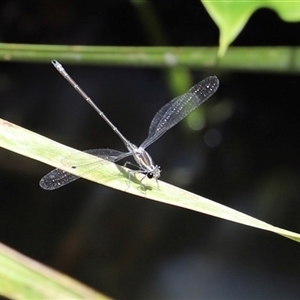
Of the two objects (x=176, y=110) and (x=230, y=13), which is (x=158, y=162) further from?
(x=230, y=13)

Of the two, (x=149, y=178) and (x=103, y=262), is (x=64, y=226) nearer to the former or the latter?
(x=103, y=262)

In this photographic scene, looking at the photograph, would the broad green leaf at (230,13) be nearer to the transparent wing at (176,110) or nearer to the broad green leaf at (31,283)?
the broad green leaf at (31,283)

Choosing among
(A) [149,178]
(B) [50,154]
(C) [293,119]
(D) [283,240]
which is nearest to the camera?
(B) [50,154]

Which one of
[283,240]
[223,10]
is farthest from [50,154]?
[283,240]

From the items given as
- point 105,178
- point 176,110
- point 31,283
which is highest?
point 176,110

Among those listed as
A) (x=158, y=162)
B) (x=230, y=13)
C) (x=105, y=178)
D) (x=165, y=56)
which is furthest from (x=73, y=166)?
(x=158, y=162)

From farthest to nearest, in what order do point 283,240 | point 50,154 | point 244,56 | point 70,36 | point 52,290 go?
point 70,36, point 283,240, point 244,56, point 50,154, point 52,290
